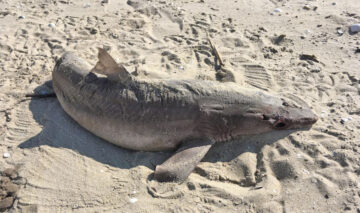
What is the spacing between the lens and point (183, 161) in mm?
4047

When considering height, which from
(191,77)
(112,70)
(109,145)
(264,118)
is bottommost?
(109,145)

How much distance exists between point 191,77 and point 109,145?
2.00 m

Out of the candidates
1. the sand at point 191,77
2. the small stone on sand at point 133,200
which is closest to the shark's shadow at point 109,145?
the sand at point 191,77

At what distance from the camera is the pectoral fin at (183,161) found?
3.93 m

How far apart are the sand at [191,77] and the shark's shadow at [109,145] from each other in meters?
0.02

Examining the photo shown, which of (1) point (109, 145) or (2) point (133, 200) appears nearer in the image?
(2) point (133, 200)

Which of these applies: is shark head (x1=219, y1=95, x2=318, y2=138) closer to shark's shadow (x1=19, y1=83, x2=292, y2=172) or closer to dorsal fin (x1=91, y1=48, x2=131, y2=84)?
shark's shadow (x1=19, y1=83, x2=292, y2=172)

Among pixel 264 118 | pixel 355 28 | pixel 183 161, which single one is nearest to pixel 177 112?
pixel 183 161

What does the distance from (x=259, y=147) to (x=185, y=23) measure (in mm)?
4235

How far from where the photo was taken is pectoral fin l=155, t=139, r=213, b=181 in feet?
12.9

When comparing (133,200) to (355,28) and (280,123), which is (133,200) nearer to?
(280,123)

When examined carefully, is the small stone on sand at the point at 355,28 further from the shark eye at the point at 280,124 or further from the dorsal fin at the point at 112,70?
the dorsal fin at the point at 112,70

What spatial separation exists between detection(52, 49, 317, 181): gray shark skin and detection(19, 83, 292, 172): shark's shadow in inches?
4.1

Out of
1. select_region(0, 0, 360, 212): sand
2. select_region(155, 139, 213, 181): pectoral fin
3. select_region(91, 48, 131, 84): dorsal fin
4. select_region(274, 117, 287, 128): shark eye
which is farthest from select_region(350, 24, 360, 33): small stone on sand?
select_region(91, 48, 131, 84): dorsal fin
